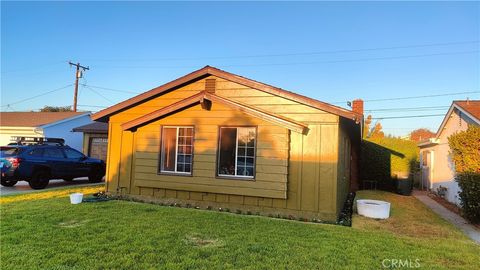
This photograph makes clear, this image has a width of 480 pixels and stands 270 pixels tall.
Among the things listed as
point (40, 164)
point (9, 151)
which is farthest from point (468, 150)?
point (9, 151)

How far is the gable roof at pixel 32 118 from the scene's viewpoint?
77.9 ft

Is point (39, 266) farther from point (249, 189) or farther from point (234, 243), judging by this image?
point (249, 189)

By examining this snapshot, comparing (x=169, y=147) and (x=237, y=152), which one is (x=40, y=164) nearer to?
(x=169, y=147)

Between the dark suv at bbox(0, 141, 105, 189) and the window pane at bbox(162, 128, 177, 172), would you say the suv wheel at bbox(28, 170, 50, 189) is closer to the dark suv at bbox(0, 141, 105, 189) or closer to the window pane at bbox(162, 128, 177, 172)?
the dark suv at bbox(0, 141, 105, 189)

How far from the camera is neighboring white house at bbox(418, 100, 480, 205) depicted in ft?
37.5

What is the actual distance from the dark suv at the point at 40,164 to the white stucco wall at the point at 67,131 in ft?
33.5

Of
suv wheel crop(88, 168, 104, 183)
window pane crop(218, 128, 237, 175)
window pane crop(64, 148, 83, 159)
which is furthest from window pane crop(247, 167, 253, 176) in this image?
suv wheel crop(88, 168, 104, 183)

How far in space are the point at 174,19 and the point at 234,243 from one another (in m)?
13.2

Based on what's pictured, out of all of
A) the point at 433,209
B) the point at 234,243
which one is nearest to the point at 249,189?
the point at 234,243

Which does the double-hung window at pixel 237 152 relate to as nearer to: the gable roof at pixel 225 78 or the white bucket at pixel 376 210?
the gable roof at pixel 225 78

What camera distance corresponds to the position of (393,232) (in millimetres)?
7090

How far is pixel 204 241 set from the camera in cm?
578

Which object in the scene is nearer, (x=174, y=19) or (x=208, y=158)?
(x=208, y=158)

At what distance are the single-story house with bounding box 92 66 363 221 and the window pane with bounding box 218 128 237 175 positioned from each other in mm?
27
